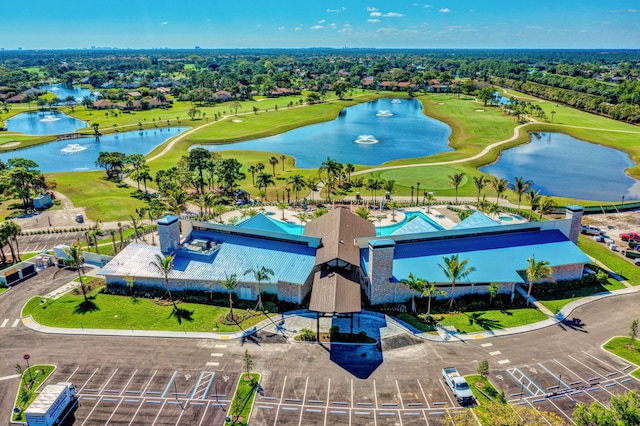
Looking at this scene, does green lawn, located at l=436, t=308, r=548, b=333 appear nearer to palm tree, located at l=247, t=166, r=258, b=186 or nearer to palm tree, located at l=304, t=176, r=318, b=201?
palm tree, located at l=304, t=176, r=318, b=201

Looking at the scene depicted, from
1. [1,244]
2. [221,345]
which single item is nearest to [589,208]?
[221,345]

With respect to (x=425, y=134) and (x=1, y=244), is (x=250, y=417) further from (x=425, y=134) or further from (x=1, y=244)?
(x=425, y=134)

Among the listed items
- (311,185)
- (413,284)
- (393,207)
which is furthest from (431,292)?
(311,185)

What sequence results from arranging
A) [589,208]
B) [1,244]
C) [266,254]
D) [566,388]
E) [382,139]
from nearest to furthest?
[566,388] < [266,254] < [1,244] < [589,208] < [382,139]

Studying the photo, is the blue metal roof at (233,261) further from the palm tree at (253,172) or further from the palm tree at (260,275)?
the palm tree at (253,172)

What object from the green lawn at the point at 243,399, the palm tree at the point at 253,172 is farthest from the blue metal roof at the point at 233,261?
the palm tree at the point at 253,172

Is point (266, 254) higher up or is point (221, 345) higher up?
point (266, 254)

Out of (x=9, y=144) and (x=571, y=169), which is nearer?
(x=571, y=169)

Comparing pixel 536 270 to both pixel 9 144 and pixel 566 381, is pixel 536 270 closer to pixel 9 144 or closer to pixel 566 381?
pixel 566 381
